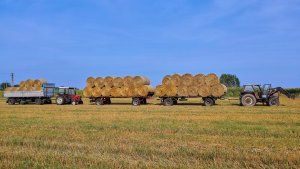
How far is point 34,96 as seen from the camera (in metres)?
36.2

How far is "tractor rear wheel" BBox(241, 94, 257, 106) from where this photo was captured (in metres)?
27.8

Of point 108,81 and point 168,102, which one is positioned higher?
point 108,81

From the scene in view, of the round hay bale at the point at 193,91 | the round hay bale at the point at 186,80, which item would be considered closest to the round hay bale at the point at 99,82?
the round hay bale at the point at 186,80

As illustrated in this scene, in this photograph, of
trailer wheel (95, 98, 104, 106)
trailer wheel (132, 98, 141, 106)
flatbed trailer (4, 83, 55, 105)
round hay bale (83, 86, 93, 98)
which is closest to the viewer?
trailer wheel (132, 98, 141, 106)

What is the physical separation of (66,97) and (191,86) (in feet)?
37.8

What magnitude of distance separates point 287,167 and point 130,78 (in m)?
26.1

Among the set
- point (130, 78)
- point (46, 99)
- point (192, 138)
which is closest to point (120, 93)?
point (130, 78)

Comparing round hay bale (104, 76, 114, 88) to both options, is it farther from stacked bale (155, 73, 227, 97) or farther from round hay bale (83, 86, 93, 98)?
stacked bale (155, 73, 227, 97)

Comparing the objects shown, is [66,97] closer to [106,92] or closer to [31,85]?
[106,92]

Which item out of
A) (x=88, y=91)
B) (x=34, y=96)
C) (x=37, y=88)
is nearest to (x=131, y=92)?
(x=88, y=91)

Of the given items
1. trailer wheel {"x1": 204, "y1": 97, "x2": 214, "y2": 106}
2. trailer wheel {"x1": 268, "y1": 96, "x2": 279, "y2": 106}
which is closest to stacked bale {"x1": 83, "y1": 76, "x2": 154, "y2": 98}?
trailer wheel {"x1": 204, "y1": 97, "x2": 214, "y2": 106}

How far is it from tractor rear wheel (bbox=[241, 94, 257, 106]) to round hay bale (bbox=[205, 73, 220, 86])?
2.35 metres

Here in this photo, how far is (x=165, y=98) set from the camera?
3083 cm

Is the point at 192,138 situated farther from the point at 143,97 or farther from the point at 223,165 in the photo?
the point at 143,97
